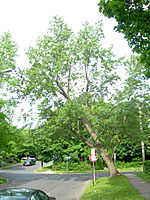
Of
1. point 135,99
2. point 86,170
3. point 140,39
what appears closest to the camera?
point 140,39

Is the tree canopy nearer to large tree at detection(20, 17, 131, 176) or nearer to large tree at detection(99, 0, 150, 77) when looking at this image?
large tree at detection(20, 17, 131, 176)

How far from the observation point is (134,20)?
27.3 feet

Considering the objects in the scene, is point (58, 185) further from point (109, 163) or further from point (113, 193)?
point (113, 193)

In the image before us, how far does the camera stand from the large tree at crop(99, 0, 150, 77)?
26.6ft

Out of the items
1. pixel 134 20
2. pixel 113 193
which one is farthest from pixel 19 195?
pixel 113 193

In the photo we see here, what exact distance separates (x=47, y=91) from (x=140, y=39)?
13424mm

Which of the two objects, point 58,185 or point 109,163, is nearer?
point 58,185

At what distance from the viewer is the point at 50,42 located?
21594 mm

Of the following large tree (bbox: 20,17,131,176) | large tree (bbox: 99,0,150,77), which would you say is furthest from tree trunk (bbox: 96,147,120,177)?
large tree (bbox: 99,0,150,77)

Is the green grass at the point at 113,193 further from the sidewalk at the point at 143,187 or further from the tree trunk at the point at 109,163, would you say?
the tree trunk at the point at 109,163

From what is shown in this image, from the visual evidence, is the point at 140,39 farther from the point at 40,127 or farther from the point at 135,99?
A: the point at 40,127

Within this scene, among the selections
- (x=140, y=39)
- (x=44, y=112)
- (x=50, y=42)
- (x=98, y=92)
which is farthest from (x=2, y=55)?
(x=140, y=39)

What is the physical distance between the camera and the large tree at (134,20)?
810 centimetres

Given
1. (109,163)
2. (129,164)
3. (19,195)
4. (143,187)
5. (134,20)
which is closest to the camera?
(19,195)
